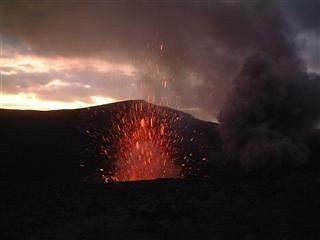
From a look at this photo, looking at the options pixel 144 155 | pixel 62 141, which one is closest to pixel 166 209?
pixel 144 155

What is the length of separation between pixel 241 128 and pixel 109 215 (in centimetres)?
2192

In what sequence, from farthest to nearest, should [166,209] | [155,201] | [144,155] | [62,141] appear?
[62,141] → [144,155] → [155,201] → [166,209]

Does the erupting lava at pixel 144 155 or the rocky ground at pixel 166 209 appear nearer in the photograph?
the rocky ground at pixel 166 209

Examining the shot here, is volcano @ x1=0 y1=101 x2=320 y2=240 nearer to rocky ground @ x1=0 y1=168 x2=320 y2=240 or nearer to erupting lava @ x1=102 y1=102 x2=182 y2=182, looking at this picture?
rocky ground @ x1=0 y1=168 x2=320 y2=240

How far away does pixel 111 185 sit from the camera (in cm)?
3300

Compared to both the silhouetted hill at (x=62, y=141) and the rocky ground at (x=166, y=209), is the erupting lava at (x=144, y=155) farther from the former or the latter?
the rocky ground at (x=166, y=209)

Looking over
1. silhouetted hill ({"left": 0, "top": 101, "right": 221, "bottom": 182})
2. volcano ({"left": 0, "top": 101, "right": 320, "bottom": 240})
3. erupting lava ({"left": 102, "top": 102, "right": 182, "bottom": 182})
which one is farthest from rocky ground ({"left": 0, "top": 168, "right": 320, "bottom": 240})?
silhouetted hill ({"left": 0, "top": 101, "right": 221, "bottom": 182})

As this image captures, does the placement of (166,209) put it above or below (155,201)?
below

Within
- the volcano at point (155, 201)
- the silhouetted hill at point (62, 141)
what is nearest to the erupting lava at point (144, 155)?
the volcano at point (155, 201)

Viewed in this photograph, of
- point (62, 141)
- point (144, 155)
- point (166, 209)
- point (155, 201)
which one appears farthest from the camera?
point (62, 141)

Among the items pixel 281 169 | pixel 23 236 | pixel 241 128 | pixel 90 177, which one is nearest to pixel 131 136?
pixel 90 177

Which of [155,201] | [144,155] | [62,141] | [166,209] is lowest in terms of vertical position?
[166,209]

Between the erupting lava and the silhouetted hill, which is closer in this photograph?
the erupting lava

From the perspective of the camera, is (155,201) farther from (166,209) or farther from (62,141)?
(62,141)
